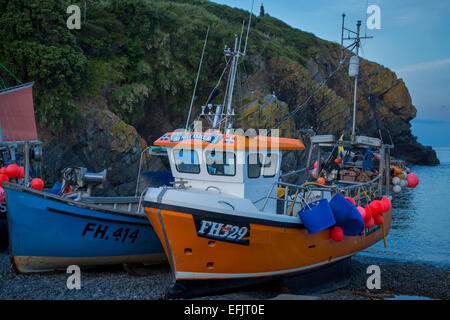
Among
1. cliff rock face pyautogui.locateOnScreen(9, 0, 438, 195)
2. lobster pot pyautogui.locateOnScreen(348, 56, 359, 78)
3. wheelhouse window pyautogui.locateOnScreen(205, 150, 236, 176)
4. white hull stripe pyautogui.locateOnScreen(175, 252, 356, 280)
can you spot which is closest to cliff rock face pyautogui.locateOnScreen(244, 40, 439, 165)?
cliff rock face pyautogui.locateOnScreen(9, 0, 438, 195)

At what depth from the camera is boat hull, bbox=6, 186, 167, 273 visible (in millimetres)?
8297

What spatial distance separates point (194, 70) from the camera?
26828mm

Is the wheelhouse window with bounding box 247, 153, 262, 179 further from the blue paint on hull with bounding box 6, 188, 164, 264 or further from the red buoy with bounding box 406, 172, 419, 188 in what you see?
the red buoy with bounding box 406, 172, 419, 188

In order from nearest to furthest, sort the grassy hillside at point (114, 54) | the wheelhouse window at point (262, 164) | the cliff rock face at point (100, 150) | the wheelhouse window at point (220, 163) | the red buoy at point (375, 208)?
the wheelhouse window at point (220, 163) < the wheelhouse window at point (262, 164) < the red buoy at point (375, 208) < the grassy hillside at point (114, 54) < the cliff rock face at point (100, 150)

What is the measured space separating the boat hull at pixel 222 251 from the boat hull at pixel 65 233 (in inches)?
92.4

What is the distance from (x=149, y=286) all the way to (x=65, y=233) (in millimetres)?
2404

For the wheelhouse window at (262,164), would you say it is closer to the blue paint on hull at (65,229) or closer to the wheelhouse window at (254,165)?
the wheelhouse window at (254,165)

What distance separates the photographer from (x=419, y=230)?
1952 centimetres

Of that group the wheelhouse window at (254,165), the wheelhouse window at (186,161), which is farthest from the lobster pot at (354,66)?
the wheelhouse window at (186,161)

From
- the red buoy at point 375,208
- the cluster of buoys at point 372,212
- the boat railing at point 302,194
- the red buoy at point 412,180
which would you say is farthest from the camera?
the red buoy at point 412,180

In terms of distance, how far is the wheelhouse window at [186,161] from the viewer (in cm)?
834

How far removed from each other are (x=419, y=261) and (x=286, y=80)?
2112 cm

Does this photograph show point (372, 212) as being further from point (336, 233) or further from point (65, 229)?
point (65, 229)
